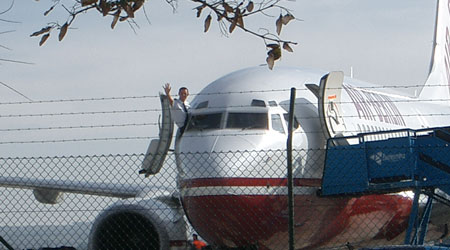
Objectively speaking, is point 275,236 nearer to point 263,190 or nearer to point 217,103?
point 263,190

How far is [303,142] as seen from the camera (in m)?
12.5

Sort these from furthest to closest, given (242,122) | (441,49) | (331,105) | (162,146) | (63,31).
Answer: (441,49), (162,146), (331,105), (242,122), (63,31)

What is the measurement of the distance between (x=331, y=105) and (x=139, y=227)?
3.71 m

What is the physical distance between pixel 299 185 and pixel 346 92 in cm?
251

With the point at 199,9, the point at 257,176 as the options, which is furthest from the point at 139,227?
the point at 199,9

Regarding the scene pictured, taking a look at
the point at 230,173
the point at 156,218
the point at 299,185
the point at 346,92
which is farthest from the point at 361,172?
the point at 156,218

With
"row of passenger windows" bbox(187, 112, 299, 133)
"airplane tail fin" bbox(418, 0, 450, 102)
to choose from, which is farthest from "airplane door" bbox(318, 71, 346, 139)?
"airplane tail fin" bbox(418, 0, 450, 102)

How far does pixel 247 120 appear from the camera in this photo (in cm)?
1259

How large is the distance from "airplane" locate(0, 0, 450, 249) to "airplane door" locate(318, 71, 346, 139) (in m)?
0.02

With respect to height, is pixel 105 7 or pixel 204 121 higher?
pixel 105 7

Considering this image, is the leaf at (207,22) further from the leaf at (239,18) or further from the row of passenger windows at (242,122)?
the row of passenger windows at (242,122)

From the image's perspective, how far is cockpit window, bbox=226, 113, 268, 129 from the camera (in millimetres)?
12500

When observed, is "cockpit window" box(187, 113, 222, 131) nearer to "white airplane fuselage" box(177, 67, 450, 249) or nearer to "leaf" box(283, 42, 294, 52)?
"white airplane fuselage" box(177, 67, 450, 249)

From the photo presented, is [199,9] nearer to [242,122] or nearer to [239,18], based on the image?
[239,18]
